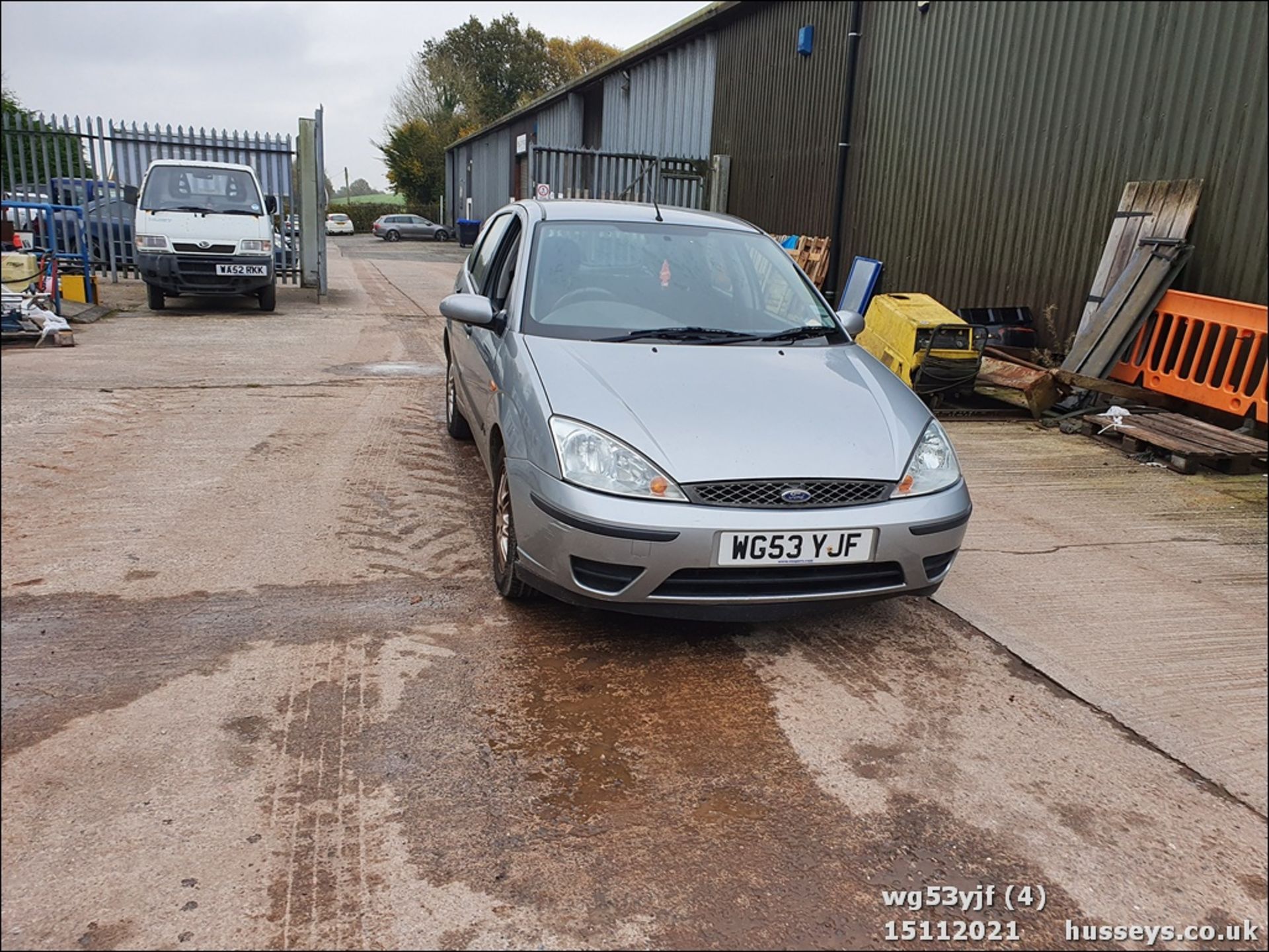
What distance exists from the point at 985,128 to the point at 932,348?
1.64 metres

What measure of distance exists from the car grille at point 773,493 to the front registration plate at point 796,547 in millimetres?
97

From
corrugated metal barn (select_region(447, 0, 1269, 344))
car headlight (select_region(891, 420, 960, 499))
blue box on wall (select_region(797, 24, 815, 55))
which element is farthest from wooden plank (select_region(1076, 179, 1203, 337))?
blue box on wall (select_region(797, 24, 815, 55))

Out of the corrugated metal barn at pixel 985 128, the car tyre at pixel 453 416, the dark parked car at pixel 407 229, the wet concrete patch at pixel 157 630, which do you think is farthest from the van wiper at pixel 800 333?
the dark parked car at pixel 407 229

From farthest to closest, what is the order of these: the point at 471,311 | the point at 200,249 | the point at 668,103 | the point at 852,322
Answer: the point at 668,103 < the point at 200,249 < the point at 852,322 < the point at 471,311

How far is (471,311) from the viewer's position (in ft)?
13.6

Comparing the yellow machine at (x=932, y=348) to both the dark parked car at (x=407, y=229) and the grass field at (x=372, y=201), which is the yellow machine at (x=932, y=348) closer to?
the dark parked car at (x=407, y=229)

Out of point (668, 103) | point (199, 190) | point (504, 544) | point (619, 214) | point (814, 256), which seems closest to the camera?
point (504, 544)

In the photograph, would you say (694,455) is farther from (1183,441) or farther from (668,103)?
(668,103)

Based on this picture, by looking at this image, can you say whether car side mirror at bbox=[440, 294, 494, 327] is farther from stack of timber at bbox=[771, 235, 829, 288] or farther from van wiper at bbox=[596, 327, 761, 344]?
stack of timber at bbox=[771, 235, 829, 288]

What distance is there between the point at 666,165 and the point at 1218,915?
17111 millimetres

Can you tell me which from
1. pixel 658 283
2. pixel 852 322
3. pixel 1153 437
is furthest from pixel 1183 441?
pixel 658 283

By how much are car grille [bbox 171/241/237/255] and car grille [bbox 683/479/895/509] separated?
10885mm

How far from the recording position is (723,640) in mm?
3609

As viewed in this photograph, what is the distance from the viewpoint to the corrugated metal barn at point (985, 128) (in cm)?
153
